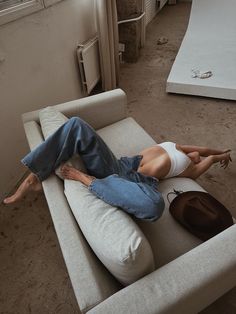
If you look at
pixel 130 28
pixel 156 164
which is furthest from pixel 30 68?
pixel 130 28

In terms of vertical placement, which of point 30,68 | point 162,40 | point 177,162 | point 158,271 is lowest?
point 162,40

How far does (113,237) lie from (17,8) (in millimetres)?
1596

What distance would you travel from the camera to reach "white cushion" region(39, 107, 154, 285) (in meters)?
0.76

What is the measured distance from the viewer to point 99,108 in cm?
172

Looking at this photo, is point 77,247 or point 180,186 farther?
point 180,186

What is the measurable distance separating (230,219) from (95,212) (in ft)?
1.93

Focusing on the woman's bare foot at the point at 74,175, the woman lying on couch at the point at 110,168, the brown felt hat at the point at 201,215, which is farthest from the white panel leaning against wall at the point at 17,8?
the brown felt hat at the point at 201,215

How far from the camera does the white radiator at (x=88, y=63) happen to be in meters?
2.48

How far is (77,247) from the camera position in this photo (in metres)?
0.86

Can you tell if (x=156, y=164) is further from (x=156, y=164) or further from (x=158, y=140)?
(x=158, y=140)

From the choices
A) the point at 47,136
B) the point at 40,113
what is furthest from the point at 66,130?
the point at 40,113

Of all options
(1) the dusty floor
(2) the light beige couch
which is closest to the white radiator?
(1) the dusty floor

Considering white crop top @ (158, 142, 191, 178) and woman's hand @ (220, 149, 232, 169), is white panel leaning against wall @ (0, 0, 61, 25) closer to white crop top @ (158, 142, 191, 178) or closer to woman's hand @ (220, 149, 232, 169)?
white crop top @ (158, 142, 191, 178)

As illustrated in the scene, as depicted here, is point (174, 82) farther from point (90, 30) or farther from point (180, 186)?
point (180, 186)
